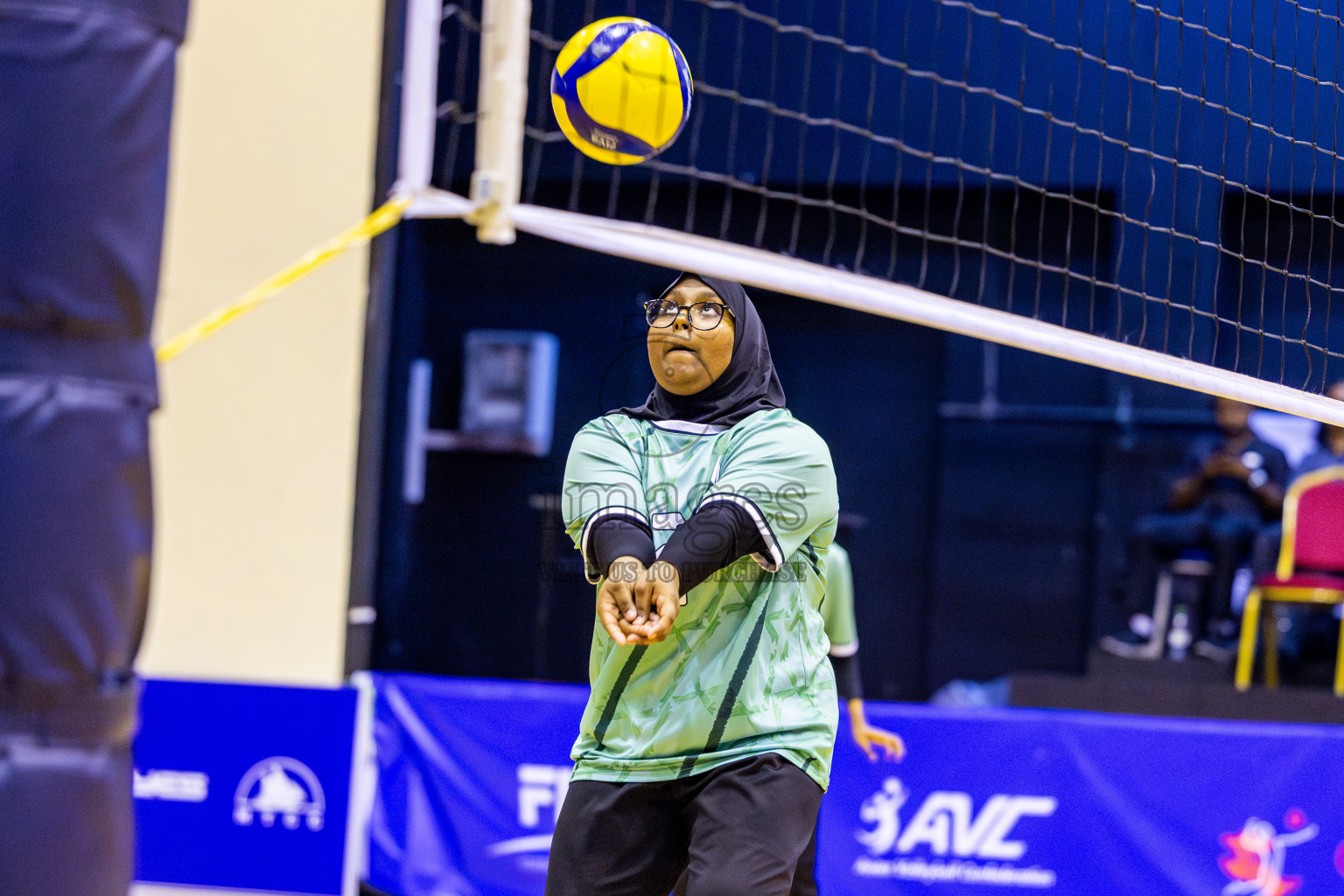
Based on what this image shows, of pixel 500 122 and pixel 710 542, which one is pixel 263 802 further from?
pixel 500 122

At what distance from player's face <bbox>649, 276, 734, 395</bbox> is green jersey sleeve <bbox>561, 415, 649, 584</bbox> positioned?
0.14 meters

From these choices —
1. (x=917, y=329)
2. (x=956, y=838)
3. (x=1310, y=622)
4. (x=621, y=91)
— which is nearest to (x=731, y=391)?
(x=621, y=91)

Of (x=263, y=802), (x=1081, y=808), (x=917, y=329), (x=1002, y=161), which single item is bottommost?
(x=263, y=802)

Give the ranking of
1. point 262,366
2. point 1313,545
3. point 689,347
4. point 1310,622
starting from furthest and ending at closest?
1. point 1310,622
2. point 1313,545
3. point 262,366
4. point 689,347

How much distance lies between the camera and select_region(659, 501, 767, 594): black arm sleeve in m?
2.37

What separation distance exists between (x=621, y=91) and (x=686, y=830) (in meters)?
1.74

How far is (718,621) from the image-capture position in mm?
2514

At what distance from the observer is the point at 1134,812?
4.93 m

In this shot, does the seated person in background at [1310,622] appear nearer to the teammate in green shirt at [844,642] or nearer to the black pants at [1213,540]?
the black pants at [1213,540]

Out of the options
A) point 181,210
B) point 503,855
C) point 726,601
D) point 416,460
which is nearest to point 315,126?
point 181,210

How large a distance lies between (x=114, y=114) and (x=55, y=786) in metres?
0.82

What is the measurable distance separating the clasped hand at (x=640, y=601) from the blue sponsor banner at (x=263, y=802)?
3.09m

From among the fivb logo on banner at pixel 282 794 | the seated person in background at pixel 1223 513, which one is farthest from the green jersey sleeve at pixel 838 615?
the seated person in background at pixel 1223 513

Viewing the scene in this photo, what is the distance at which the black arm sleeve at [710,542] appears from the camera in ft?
7.76
